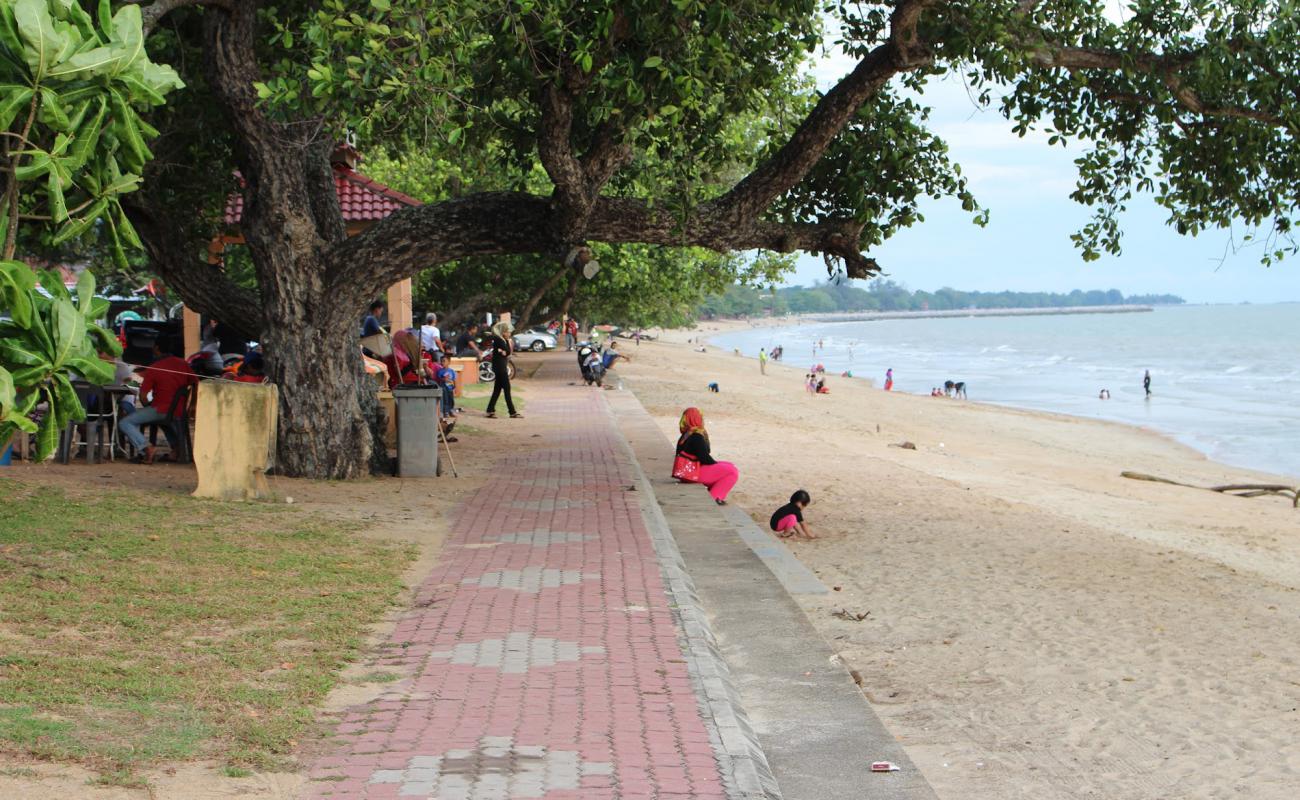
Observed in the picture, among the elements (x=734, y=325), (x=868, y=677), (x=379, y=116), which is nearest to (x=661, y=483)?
(x=379, y=116)

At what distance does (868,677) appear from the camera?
25.8 feet

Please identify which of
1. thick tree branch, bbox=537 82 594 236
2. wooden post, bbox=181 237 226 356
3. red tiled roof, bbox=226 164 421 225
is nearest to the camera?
thick tree branch, bbox=537 82 594 236

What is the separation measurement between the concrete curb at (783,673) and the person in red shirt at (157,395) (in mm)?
4767

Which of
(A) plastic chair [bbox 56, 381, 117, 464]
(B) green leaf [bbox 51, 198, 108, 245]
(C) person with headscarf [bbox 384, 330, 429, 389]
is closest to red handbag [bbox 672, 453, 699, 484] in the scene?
(C) person with headscarf [bbox 384, 330, 429, 389]

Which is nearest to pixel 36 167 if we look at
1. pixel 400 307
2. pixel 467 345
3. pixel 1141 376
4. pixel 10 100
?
pixel 10 100

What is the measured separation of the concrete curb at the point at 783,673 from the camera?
5621mm

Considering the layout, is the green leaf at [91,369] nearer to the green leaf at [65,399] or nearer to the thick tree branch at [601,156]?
the green leaf at [65,399]

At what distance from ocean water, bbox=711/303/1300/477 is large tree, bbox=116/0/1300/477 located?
58.1ft

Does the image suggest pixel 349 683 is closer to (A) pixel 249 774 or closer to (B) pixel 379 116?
(A) pixel 249 774

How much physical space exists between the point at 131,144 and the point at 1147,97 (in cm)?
1017

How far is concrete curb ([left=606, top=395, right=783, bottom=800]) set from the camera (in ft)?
16.4

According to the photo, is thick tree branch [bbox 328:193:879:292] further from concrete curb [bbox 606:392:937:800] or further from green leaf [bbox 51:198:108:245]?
green leaf [bbox 51:198:108:245]

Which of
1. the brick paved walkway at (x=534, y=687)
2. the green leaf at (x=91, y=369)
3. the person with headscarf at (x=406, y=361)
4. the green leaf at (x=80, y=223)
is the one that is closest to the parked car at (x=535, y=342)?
the person with headscarf at (x=406, y=361)

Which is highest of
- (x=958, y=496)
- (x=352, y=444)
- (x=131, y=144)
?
(x=131, y=144)
